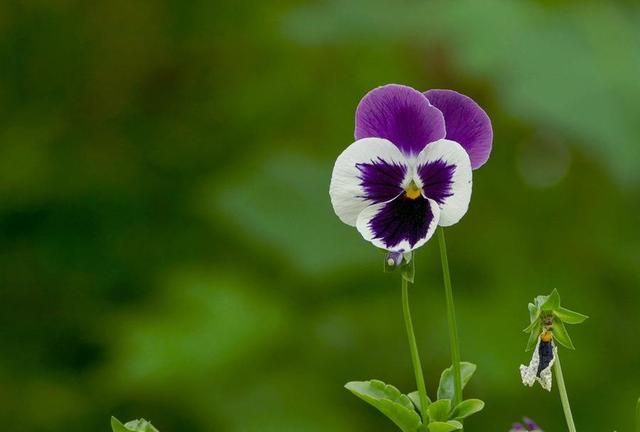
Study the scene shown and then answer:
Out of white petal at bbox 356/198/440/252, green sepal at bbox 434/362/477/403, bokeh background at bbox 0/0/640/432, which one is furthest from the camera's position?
bokeh background at bbox 0/0/640/432

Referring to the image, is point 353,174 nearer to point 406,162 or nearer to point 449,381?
point 406,162

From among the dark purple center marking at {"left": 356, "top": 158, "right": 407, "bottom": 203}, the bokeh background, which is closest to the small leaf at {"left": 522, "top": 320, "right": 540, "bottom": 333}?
the dark purple center marking at {"left": 356, "top": 158, "right": 407, "bottom": 203}

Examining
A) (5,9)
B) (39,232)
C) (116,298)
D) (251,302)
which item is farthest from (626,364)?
(5,9)

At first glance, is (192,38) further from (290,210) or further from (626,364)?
(626,364)

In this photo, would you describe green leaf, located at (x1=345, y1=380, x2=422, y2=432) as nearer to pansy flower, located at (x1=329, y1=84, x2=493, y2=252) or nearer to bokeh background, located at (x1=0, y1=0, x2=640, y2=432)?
pansy flower, located at (x1=329, y1=84, x2=493, y2=252)

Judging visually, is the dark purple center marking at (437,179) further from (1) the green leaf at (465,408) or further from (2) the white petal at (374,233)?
(1) the green leaf at (465,408)

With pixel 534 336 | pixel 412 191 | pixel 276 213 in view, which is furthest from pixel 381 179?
pixel 276 213
